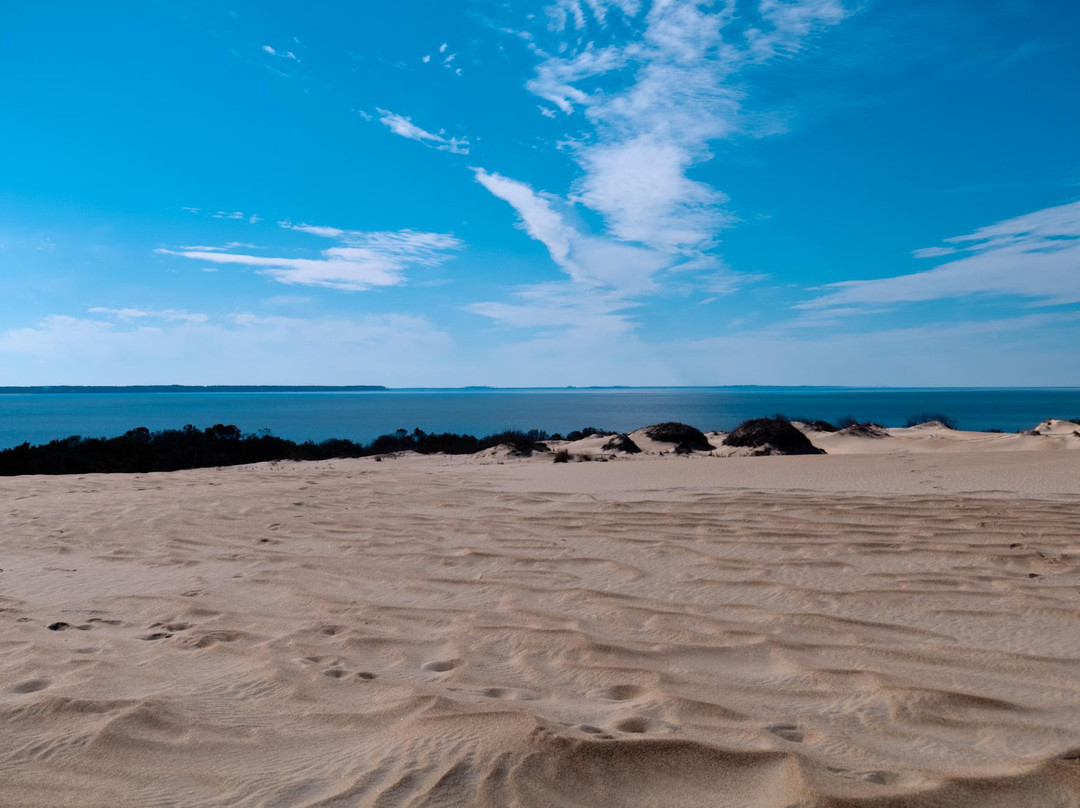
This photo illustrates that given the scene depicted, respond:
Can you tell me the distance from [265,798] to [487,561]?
2.98 metres

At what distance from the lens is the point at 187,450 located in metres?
16.9

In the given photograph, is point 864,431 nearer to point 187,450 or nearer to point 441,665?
point 187,450

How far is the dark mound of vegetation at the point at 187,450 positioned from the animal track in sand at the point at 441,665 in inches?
434

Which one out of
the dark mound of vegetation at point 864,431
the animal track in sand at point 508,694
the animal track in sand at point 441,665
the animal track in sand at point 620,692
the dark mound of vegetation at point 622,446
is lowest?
the animal track in sand at point 620,692

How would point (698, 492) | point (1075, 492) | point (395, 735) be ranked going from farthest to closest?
point (698, 492) < point (1075, 492) < point (395, 735)

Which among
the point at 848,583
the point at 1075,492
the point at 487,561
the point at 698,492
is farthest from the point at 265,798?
the point at 1075,492

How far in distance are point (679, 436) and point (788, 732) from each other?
14646 millimetres

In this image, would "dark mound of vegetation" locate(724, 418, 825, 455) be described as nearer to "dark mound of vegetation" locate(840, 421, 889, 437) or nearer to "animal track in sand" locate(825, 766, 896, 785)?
"dark mound of vegetation" locate(840, 421, 889, 437)

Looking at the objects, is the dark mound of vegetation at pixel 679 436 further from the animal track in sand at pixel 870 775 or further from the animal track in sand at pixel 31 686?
the animal track in sand at pixel 31 686

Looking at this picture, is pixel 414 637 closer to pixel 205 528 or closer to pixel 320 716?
pixel 320 716

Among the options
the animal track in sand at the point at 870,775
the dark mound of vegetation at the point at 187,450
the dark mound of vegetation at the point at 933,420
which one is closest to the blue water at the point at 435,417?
the dark mound of vegetation at the point at 933,420

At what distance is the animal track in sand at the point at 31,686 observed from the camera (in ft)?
8.36

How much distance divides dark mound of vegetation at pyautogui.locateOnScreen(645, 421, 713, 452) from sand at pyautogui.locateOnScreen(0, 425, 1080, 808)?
32.0 ft

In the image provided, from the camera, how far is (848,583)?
408 centimetres
